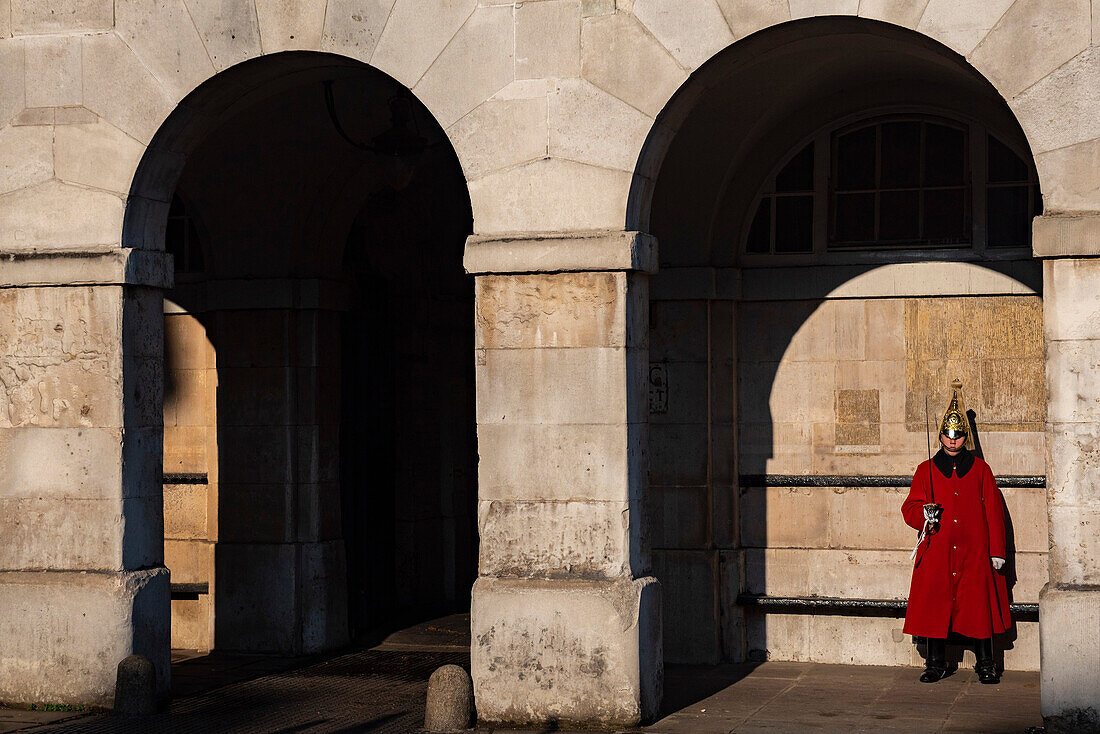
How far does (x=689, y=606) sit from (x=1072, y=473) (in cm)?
367

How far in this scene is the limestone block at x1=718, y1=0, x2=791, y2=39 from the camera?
26.7ft

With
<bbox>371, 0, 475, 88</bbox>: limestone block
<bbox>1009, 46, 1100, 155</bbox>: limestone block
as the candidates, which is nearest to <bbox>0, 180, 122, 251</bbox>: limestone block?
<bbox>371, 0, 475, 88</bbox>: limestone block

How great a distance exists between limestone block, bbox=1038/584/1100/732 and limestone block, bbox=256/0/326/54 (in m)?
5.36

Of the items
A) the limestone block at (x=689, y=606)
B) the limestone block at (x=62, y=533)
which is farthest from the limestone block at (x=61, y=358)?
the limestone block at (x=689, y=606)

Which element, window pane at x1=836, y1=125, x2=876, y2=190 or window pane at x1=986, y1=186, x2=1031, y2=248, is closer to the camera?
window pane at x1=986, y1=186, x2=1031, y2=248

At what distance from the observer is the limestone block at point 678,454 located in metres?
10.8

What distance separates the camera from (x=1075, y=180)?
7.71m

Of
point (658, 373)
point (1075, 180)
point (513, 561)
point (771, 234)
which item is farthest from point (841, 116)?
point (513, 561)

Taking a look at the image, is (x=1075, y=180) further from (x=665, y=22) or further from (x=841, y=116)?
(x=841, y=116)

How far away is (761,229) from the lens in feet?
35.7

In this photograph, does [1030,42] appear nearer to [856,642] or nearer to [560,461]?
[560,461]

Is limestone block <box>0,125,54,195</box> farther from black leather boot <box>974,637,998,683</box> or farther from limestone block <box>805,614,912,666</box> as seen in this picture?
black leather boot <box>974,637,998,683</box>

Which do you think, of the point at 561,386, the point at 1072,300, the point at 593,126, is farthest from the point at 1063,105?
the point at 561,386

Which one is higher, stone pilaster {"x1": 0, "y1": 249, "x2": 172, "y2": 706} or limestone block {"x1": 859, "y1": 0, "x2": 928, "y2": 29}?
limestone block {"x1": 859, "y1": 0, "x2": 928, "y2": 29}
